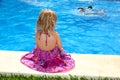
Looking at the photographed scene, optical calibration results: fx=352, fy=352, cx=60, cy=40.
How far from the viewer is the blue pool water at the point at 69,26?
396 inches

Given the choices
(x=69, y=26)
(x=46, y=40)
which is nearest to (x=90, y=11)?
(x=69, y=26)

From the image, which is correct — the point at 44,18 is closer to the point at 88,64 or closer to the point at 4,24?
the point at 88,64

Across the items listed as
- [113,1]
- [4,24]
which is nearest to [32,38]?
[4,24]

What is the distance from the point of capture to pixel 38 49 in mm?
6445

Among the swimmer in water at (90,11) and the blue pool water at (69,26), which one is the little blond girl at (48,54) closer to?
the blue pool water at (69,26)

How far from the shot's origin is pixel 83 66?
634 centimetres

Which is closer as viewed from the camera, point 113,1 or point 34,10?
point 34,10

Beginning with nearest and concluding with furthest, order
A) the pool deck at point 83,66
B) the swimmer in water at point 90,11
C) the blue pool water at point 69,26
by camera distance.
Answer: the pool deck at point 83,66
the blue pool water at point 69,26
the swimmer in water at point 90,11

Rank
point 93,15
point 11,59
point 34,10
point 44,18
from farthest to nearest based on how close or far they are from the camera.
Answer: point 34,10 < point 93,15 < point 11,59 < point 44,18

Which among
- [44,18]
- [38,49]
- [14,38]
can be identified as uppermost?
[44,18]

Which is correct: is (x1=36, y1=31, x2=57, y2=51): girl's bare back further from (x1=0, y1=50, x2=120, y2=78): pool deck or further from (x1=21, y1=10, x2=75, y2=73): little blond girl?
(x1=0, y1=50, x2=120, y2=78): pool deck

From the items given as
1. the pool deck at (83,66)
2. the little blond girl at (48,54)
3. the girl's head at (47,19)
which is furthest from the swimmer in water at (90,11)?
the girl's head at (47,19)

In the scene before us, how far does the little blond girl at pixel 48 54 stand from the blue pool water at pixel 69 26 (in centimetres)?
325

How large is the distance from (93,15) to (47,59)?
7.01 meters
